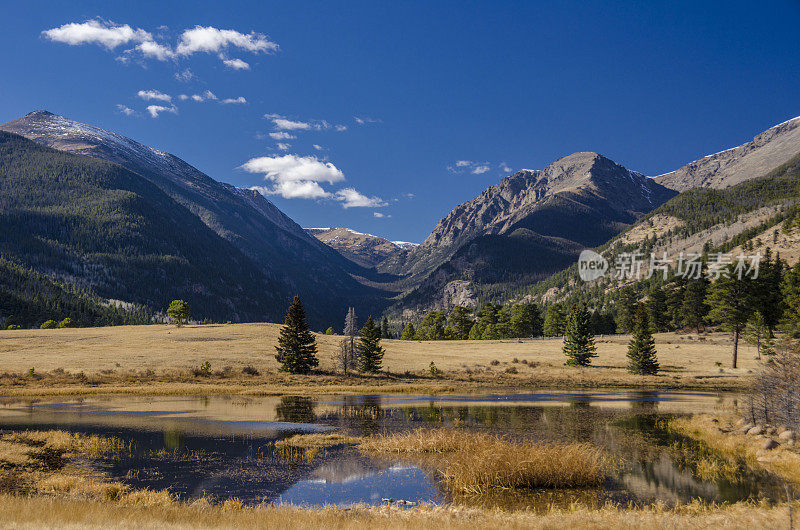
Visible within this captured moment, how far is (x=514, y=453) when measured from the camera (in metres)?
23.5

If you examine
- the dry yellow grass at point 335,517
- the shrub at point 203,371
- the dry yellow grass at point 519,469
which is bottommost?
the shrub at point 203,371

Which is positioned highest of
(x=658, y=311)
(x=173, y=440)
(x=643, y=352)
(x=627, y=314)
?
(x=658, y=311)

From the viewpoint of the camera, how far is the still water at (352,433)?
2181cm

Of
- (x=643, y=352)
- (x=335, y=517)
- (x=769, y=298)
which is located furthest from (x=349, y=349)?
(x=769, y=298)

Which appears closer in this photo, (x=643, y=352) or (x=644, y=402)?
(x=644, y=402)

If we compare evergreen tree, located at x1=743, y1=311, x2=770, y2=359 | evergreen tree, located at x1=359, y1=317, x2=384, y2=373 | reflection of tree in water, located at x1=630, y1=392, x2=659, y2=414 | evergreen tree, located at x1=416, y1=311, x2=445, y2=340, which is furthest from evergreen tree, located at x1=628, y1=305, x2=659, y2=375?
evergreen tree, located at x1=416, y1=311, x2=445, y2=340

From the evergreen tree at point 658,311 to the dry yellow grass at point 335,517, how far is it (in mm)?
124891

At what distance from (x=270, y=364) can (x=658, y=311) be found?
343 feet

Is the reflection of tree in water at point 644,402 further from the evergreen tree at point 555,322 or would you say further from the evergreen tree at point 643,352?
the evergreen tree at point 555,322

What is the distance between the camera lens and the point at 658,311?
131500 millimetres

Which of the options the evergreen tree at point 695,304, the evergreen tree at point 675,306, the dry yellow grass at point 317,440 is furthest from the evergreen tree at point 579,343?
the dry yellow grass at point 317,440

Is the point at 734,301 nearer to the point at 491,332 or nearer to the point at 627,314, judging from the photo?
the point at 627,314

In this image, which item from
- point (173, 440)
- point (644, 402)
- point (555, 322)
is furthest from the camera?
point (555, 322)

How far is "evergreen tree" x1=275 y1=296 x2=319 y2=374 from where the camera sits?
241 ft
